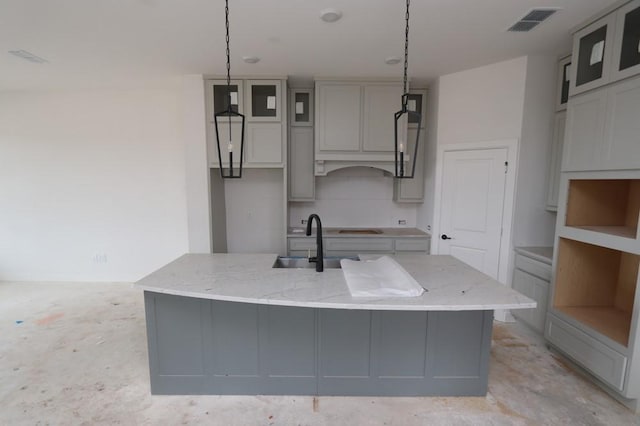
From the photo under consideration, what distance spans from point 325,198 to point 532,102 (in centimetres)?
260

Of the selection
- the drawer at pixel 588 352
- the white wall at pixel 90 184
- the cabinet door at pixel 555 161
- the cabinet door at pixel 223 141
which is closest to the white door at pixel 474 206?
the cabinet door at pixel 555 161

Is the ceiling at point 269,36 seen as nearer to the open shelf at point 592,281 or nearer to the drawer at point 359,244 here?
the open shelf at point 592,281

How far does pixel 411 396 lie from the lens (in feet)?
6.77

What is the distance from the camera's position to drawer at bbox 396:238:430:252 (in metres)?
3.69

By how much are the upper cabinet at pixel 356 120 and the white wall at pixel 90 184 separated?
211 centimetres

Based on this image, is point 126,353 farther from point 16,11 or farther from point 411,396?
point 16,11

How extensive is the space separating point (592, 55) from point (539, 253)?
5.60ft

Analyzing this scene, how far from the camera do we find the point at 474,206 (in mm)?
3277

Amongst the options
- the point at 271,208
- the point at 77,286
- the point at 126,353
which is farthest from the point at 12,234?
the point at 271,208

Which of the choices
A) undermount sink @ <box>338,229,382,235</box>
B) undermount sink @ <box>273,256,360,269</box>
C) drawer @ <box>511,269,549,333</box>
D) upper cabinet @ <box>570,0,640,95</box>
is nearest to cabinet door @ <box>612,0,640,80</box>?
upper cabinet @ <box>570,0,640,95</box>

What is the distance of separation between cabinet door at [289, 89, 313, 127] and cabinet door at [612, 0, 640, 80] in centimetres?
281

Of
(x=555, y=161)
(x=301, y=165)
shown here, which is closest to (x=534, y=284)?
(x=555, y=161)

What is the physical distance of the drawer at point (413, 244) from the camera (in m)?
3.69

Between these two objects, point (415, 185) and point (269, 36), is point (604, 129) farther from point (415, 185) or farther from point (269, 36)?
point (269, 36)
